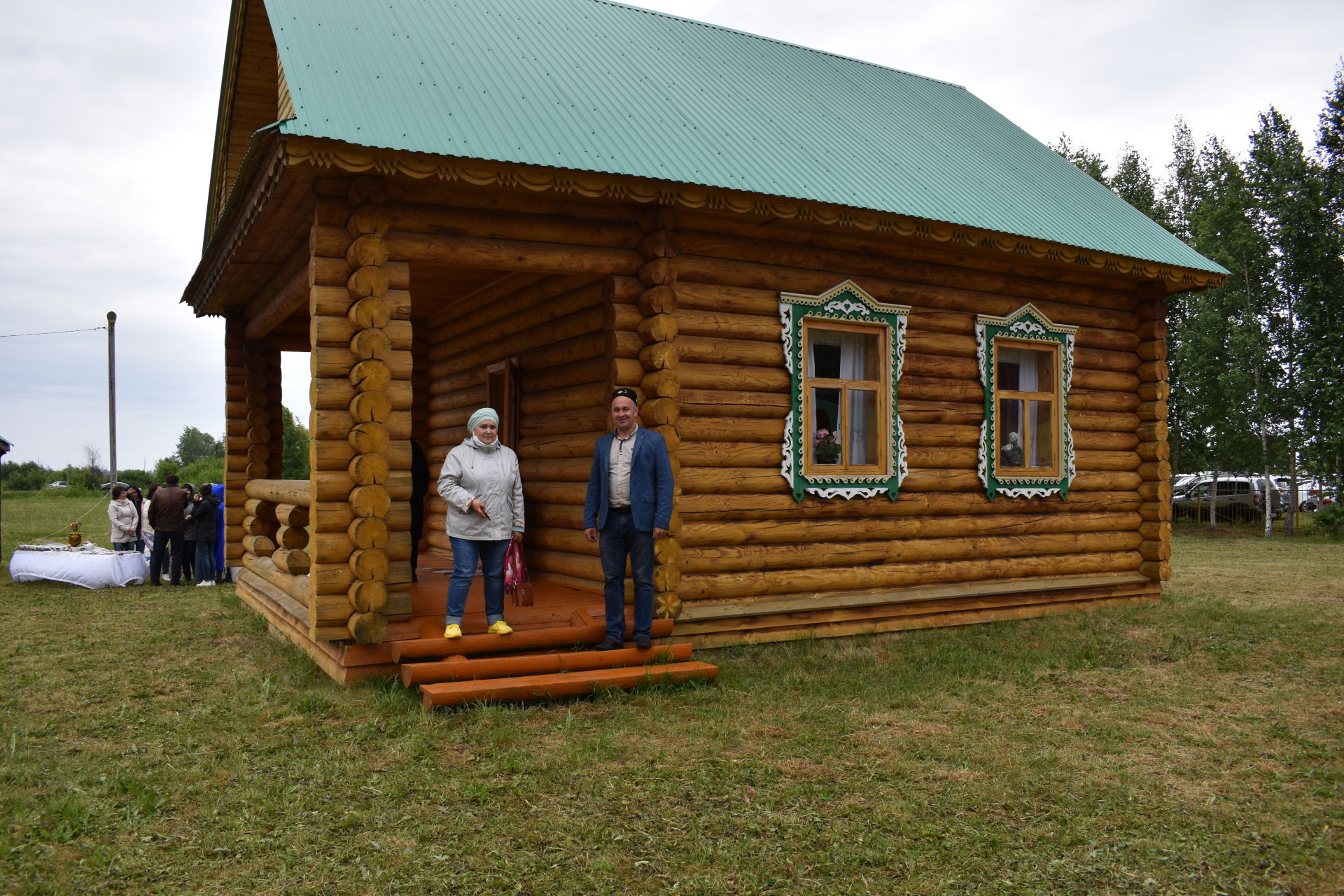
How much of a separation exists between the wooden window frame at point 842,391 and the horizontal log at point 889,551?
0.52 metres

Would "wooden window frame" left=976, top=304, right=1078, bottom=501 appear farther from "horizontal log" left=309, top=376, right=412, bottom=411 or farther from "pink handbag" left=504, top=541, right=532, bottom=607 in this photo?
"horizontal log" left=309, top=376, right=412, bottom=411

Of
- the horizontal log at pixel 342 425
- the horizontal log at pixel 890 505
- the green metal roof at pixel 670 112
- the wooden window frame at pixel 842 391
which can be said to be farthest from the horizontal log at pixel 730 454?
the horizontal log at pixel 342 425

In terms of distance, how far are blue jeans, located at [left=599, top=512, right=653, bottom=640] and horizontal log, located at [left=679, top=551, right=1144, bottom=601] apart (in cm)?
91

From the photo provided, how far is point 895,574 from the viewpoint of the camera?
395 inches

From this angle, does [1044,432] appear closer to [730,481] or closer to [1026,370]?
[1026,370]

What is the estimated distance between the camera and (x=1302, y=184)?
24.9 m

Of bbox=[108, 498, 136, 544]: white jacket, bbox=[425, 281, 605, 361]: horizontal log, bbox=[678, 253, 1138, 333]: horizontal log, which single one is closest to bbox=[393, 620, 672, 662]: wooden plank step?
bbox=[425, 281, 605, 361]: horizontal log

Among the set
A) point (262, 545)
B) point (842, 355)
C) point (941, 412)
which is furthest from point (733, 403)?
point (262, 545)

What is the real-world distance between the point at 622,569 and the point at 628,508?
1.66 ft

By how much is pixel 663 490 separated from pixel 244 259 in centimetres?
548

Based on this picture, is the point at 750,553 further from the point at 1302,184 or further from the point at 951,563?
the point at 1302,184

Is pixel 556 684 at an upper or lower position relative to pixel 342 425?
lower

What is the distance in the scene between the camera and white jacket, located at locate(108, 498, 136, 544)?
15945mm

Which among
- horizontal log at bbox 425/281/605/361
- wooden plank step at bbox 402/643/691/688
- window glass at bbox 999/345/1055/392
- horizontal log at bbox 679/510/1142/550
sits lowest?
wooden plank step at bbox 402/643/691/688
